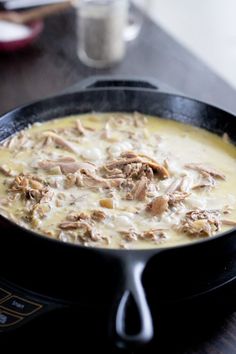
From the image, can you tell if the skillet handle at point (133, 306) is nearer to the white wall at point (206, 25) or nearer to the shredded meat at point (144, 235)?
the shredded meat at point (144, 235)

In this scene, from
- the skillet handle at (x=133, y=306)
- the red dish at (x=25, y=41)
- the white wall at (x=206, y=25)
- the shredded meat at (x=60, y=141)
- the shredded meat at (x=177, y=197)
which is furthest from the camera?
the white wall at (x=206, y=25)

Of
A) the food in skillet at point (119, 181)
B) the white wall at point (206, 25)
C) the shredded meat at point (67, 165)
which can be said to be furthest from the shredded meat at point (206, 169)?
the white wall at point (206, 25)

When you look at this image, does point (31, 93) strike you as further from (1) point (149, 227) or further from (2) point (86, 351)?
(2) point (86, 351)

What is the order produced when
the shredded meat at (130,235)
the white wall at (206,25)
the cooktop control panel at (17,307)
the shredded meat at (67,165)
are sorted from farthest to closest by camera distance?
the white wall at (206,25), the shredded meat at (67,165), the shredded meat at (130,235), the cooktop control panel at (17,307)

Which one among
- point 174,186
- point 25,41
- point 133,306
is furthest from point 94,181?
point 25,41

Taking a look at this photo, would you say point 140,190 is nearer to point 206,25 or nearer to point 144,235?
point 144,235

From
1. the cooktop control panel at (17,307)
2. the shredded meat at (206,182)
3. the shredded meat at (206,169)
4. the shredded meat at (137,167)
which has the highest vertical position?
the shredded meat at (137,167)

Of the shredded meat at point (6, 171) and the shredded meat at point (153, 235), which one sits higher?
the shredded meat at point (6, 171)

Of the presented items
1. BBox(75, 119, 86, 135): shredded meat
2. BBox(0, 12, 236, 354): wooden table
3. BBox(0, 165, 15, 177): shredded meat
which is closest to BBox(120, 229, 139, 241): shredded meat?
BBox(0, 165, 15, 177): shredded meat

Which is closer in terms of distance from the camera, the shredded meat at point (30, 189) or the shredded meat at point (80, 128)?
the shredded meat at point (30, 189)
